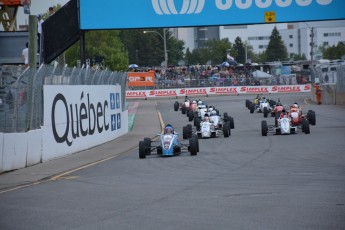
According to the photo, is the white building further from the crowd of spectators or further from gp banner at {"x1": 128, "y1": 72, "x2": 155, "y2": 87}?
gp banner at {"x1": 128, "y1": 72, "x2": 155, "y2": 87}

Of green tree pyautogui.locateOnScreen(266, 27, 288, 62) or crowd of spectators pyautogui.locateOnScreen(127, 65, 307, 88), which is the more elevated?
green tree pyautogui.locateOnScreen(266, 27, 288, 62)

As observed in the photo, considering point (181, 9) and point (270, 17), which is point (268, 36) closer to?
point (270, 17)

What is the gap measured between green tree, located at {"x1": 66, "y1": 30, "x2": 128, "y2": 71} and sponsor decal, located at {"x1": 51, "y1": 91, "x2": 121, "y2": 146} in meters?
41.9

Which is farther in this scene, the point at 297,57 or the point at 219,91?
the point at 297,57

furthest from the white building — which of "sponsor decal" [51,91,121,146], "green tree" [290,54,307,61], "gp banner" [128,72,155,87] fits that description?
"sponsor decal" [51,91,121,146]

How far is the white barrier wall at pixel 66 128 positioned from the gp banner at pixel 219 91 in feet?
142

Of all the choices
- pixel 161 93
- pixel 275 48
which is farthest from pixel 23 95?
pixel 275 48

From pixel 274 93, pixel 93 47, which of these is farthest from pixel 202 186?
pixel 93 47

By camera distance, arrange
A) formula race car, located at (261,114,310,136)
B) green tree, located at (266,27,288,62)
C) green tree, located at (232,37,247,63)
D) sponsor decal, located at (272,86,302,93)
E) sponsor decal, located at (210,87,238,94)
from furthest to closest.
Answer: green tree, located at (266,27,288,62) < green tree, located at (232,37,247,63) < sponsor decal, located at (210,87,238,94) < sponsor decal, located at (272,86,302,93) < formula race car, located at (261,114,310,136)

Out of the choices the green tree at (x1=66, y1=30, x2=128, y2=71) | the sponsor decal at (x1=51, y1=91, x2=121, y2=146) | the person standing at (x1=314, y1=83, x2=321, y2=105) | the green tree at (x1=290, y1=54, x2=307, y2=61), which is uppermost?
the green tree at (x1=290, y1=54, x2=307, y2=61)

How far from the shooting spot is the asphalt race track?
9.45m

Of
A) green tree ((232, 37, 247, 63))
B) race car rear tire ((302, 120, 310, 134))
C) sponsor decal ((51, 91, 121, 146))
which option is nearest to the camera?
sponsor decal ((51, 91, 121, 146))

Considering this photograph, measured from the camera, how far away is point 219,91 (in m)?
76.1

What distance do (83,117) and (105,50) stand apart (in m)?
56.0
